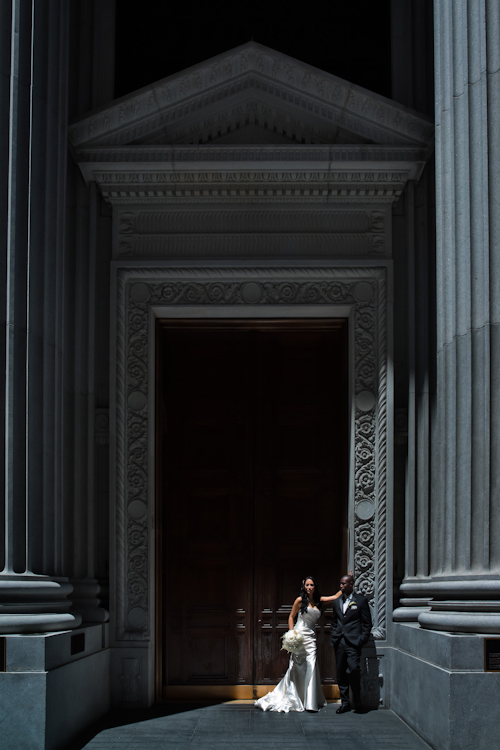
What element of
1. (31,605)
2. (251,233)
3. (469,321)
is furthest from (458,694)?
(251,233)

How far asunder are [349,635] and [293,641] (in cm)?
65

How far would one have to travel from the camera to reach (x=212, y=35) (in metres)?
11.7

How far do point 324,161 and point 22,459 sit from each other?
4948 millimetres

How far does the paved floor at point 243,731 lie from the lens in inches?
332

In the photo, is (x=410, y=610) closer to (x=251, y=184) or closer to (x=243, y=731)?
(x=243, y=731)

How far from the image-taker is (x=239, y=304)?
423 inches

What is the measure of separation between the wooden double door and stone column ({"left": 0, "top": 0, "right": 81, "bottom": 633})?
2.10m

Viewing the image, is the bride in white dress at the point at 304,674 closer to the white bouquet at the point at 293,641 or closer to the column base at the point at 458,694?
the white bouquet at the point at 293,641

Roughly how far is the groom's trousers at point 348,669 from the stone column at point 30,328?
2985 millimetres

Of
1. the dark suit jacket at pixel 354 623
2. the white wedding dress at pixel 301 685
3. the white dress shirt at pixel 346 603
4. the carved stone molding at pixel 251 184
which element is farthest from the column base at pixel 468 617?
the carved stone molding at pixel 251 184

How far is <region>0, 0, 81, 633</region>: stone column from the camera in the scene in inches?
331

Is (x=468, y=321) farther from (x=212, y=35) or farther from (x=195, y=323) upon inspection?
(x=212, y=35)

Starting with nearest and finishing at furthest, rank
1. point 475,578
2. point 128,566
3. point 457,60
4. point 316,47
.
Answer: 1. point 475,578
2. point 457,60
3. point 128,566
4. point 316,47

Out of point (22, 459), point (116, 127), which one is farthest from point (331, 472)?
point (116, 127)
